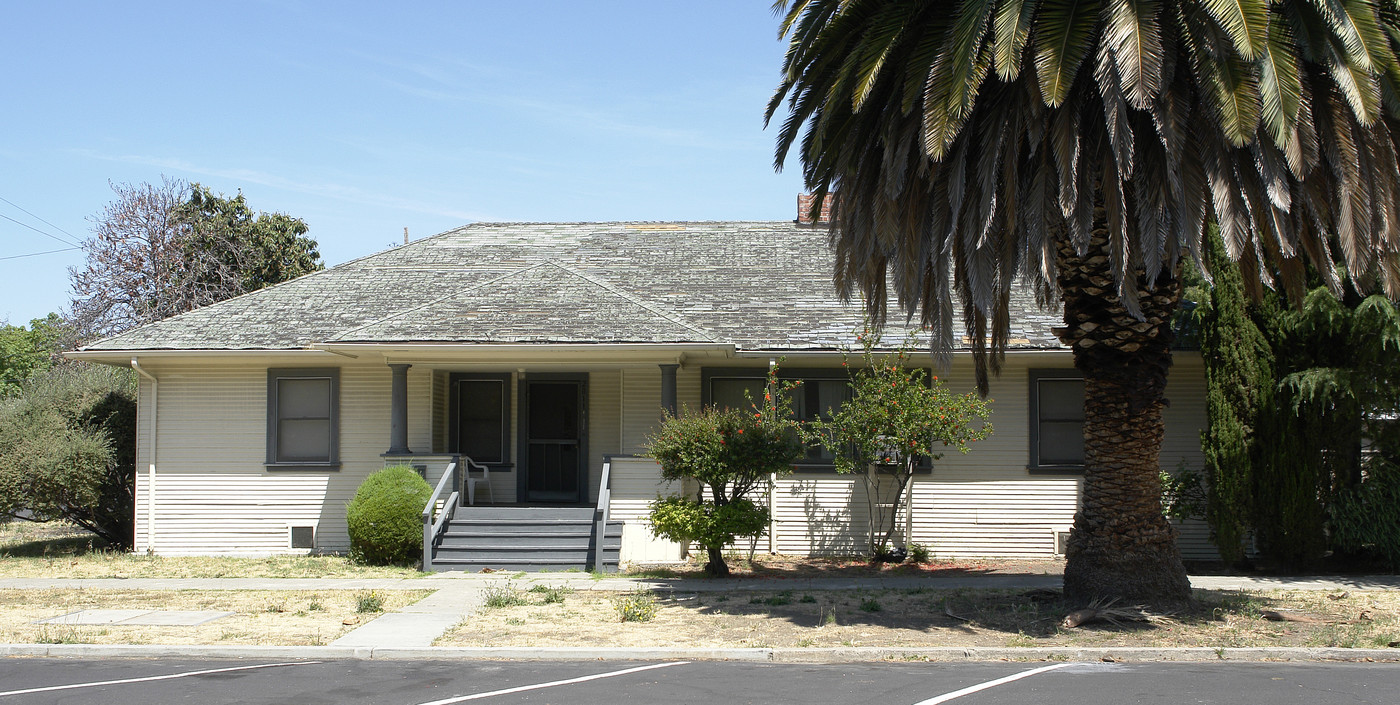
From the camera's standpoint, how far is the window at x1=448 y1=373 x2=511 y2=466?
16.5 metres

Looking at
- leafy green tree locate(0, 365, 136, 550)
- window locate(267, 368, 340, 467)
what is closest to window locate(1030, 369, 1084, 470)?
window locate(267, 368, 340, 467)

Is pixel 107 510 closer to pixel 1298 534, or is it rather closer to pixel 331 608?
pixel 331 608

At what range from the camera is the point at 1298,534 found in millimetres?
13156

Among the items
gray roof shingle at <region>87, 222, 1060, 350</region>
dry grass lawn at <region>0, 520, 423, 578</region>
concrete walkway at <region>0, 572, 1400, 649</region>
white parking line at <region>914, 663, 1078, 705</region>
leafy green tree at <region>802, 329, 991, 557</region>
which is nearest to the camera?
white parking line at <region>914, 663, 1078, 705</region>

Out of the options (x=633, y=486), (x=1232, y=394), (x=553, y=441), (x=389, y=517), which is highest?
(x=1232, y=394)

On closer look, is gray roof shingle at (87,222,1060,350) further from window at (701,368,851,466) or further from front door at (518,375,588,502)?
front door at (518,375,588,502)

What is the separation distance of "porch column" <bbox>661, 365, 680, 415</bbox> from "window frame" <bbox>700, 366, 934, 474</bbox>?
37.3 inches

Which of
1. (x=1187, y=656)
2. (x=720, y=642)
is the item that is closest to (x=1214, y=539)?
(x=1187, y=656)

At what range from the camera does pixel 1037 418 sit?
50.7ft

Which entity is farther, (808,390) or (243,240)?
(243,240)

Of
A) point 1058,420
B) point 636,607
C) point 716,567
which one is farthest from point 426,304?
point 1058,420

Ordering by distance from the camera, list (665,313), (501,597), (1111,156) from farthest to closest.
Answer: (665,313) → (501,597) → (1111,156)

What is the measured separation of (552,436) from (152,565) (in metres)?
6.02

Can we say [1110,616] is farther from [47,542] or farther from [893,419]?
[47,542]
